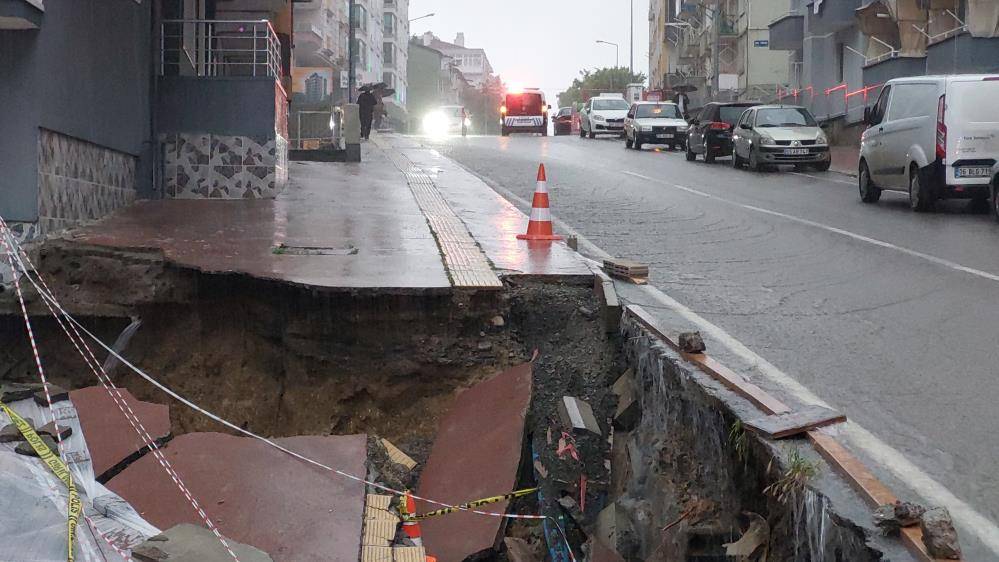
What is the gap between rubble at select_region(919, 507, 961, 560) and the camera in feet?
10.1

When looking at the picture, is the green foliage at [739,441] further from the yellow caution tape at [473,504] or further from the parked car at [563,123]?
the parked car at [563,123]

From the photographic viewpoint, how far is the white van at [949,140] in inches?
568

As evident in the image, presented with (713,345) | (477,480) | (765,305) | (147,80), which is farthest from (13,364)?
(147,80)

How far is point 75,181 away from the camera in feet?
32.5

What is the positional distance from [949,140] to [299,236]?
373 inches

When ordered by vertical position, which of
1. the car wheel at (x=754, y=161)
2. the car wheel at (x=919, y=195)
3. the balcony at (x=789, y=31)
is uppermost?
the balcony at (x=789, y=31)

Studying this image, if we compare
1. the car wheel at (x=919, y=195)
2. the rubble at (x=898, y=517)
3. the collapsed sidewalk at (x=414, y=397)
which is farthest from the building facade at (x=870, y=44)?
the rubble at (x=898, y=517)

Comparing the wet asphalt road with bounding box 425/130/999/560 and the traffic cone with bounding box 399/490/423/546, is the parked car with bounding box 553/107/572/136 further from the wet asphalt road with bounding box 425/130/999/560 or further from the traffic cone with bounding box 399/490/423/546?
the traffic cone with bounding box 399/490/423/546

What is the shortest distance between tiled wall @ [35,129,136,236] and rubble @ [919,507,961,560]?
7642 mm

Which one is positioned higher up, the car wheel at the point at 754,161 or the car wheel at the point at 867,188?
the car wheel at the point at 754,161

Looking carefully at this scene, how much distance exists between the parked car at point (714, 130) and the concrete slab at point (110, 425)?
75.4ft

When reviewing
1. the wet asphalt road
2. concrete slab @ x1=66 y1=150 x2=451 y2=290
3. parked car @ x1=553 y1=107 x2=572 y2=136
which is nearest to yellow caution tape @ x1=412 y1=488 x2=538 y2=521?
the wet asphalt road

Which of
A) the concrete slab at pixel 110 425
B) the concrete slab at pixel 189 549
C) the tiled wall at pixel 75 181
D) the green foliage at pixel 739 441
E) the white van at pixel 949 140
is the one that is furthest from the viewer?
the white van at pixel 949 140

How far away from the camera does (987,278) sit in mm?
8656
